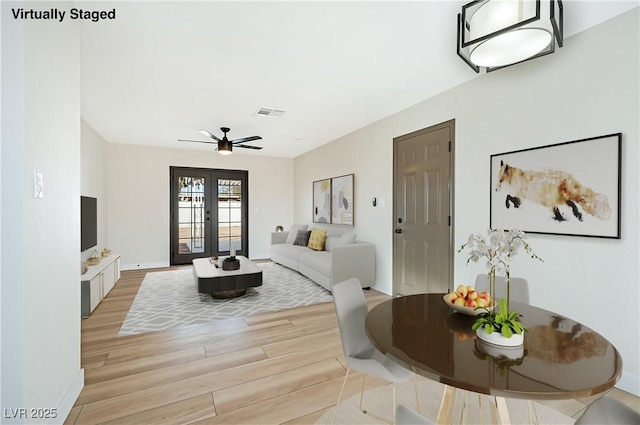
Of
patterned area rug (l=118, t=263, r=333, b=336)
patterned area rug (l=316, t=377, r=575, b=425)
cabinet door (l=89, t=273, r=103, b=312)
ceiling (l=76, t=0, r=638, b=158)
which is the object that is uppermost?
ceiling (l=76, t=0, r=638, b=158)

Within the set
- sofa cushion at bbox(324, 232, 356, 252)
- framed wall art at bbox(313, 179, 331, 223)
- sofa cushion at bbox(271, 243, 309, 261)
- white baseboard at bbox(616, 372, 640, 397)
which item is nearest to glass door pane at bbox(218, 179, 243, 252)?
sofa cushion at bbox(271, 243, 309, 261)

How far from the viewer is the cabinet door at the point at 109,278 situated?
164 inches

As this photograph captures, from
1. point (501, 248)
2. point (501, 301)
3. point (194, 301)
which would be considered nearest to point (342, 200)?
point (194, 301)

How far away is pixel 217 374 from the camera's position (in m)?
2.29

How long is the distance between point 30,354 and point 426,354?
69.4 inches

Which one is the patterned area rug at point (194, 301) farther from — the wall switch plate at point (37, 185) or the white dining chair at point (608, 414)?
the white dining chair at point (608, 414)

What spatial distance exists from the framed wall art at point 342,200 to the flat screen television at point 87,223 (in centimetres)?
390

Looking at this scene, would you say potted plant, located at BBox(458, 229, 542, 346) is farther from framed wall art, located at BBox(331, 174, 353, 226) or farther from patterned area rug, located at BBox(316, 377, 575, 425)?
framed wall art, located at BBox(331, 174, 353, 226)

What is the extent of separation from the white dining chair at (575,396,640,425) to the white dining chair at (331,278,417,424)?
27.4 inches

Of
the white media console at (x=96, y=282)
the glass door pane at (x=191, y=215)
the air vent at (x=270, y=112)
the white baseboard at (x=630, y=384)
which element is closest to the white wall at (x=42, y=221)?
the white media console at (x=96, y=282)

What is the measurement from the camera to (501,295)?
209 centimetres

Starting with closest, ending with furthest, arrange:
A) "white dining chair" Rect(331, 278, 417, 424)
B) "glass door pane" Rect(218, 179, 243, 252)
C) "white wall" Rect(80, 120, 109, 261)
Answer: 1. "white dining chair" Rect(331, 278, 417, 424)
2. "white wall" Rect(80, 120, 109, 261)
3. "glass door pane" Rect(218, 179, 243, 252)

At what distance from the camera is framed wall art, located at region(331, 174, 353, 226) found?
5.36m

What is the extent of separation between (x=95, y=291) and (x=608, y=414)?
15.2 ft
